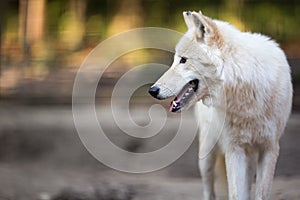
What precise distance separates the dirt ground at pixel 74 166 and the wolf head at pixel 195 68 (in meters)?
1.49

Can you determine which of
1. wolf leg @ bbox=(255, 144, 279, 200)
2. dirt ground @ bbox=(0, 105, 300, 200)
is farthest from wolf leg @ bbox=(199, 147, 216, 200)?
dirt ground @ bbox=(0, 105, 300, 200)

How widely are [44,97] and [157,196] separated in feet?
8.12

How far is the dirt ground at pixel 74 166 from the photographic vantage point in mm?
5719

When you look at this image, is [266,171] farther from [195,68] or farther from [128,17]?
[128,17]

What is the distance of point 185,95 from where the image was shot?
4309 mm

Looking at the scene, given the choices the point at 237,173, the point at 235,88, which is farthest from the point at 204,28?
the point at 237,173

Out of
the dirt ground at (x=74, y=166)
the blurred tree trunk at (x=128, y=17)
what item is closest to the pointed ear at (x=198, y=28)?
the dirt ground at (x=74, y=166)

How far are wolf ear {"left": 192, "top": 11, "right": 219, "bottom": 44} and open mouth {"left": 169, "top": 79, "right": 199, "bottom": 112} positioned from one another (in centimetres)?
26

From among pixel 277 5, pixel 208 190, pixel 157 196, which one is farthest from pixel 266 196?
pixel 277 5

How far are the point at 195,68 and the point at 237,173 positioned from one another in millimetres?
781

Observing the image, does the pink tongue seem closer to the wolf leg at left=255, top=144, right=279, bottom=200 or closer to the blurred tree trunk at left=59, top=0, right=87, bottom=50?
the wolf leg at left=255, top=144, right=279, bottom=200

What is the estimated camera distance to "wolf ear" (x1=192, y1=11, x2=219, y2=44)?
416 cm

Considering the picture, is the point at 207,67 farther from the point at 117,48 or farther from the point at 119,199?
the point at 117,48

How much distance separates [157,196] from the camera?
5719mm
